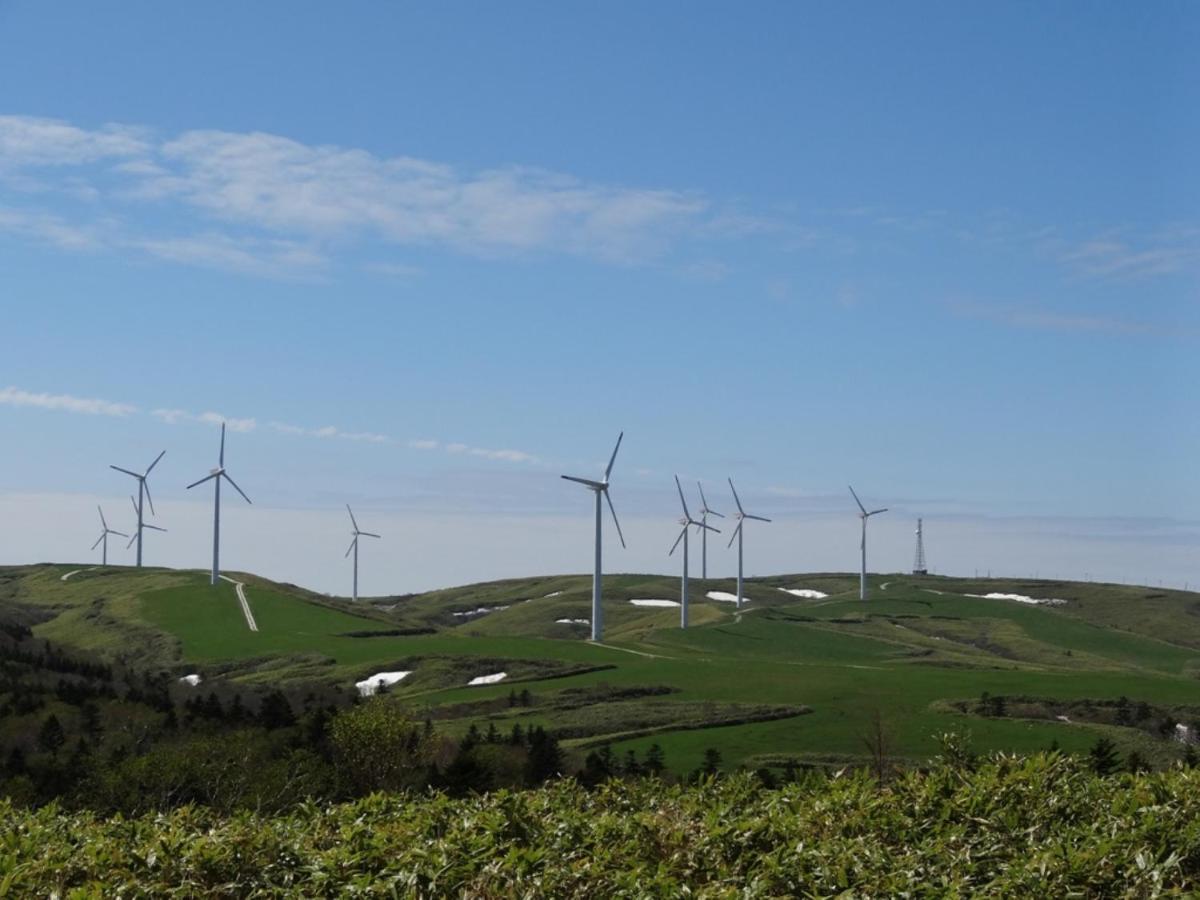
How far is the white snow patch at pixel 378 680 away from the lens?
5984 inches

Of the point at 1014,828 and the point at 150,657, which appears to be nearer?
the point at 1014,828

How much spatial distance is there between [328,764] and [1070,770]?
73484mm

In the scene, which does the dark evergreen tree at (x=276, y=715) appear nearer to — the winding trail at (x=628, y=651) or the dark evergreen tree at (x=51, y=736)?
the dark evergreen tree at (x=51, y=736)

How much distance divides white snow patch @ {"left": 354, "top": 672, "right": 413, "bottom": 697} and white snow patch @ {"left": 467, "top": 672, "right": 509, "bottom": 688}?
8.40 m

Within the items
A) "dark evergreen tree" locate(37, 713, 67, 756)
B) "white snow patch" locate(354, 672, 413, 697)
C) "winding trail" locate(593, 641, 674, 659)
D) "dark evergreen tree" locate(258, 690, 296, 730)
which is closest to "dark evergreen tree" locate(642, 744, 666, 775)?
"dark evergreen tree" locate(258, 690, 296, 730)

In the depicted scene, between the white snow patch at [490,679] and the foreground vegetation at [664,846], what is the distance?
5246 inches

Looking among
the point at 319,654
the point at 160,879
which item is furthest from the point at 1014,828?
the point at 319,654

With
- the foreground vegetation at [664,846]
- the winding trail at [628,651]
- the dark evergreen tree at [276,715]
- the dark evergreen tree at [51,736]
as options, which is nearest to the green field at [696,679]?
the winding trail at [628,651]

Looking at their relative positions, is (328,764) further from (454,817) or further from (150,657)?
(150,657)

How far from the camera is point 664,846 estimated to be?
17000 mm

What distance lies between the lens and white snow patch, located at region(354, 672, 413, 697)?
5984 inches

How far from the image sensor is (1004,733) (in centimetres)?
10600

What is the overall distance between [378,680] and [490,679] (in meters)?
A: 13.2

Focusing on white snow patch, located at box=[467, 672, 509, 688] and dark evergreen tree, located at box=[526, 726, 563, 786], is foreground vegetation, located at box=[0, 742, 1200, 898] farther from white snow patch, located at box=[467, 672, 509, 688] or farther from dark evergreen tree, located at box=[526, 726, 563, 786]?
white snow patch, located at box=[467, 672, 509, 688]
